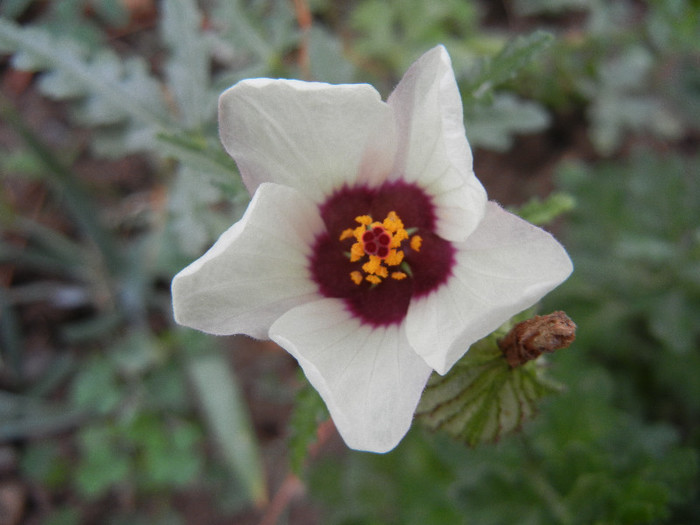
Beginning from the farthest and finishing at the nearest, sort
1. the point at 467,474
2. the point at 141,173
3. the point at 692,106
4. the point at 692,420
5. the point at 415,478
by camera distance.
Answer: the point at 141,173 → the point at 692,106 → the point at 692,420 → the point at 415,478 → the point at 467,474

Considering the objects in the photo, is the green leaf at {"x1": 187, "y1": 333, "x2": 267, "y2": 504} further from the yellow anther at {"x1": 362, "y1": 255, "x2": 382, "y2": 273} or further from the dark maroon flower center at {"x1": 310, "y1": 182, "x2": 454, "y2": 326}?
the yellow anther at {"x1": 362, "y1": 255, "x2": 382, "y2": 273}

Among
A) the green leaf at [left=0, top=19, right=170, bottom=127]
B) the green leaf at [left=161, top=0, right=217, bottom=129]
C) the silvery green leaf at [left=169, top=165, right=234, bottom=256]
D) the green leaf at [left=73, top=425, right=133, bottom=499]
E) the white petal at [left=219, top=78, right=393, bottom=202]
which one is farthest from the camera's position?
the green leaf at [left=73, top=425, right=133, bottom=499]

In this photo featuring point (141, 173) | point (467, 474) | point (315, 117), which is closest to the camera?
point (315, 117)

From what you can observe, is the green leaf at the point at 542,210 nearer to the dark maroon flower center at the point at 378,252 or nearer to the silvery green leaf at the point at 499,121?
the dark maroon flower center at the point at 378,252

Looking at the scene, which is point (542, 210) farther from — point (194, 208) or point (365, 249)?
point (194, 208)

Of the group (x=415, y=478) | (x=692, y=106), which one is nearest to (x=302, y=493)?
(x=415, y=478)

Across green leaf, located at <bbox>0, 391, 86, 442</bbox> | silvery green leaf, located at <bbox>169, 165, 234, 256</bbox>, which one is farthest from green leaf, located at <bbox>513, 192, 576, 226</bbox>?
green leaf, located at <bbox>0, 391, 86, 442</bbox>

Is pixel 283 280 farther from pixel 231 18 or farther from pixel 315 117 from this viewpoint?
pixel 231 18

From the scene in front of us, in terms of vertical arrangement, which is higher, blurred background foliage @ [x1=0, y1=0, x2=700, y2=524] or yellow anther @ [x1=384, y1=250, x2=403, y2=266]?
yellow anther @ [x1=384, y1=250, x2=403, y2=266]
